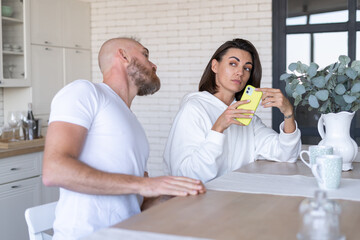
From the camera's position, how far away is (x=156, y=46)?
5.97 m

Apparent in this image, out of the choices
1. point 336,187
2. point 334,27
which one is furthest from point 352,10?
point 336,187

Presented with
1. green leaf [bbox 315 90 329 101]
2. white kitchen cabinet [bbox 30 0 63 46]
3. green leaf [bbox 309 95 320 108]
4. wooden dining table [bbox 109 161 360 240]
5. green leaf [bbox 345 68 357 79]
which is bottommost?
wooden dining table [bbox 109 161 360 240]

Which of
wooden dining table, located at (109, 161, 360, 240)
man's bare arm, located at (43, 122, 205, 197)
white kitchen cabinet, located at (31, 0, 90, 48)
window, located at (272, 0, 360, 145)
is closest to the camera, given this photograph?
wooden dining table, located at (109, 161, 360, 240)

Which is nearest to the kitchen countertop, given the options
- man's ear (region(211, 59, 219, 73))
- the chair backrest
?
man's ear (region(211, 59, 219, 73))

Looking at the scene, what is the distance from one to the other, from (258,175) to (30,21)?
3810 millimetres

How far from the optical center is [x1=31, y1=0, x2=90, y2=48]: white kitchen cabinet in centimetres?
541

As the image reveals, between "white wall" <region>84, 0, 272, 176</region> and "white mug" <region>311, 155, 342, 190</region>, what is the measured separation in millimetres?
3541

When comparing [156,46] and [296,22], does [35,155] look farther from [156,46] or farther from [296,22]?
[296,22]

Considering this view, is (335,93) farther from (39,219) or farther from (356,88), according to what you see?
(39,219)

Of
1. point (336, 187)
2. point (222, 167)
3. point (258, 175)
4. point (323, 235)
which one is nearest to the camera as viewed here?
point (323, 235)

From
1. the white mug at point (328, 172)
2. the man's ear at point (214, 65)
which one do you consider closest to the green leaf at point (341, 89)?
the white mug at point (328, 172)

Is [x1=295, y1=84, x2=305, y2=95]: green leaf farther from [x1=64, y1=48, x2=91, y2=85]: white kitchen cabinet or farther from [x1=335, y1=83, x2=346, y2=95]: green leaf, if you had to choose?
[x1=64, y1=48, x2=91, y2=85]: white kitchen cabinet

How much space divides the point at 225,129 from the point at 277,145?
0.42 metres

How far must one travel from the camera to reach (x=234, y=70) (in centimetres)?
290
